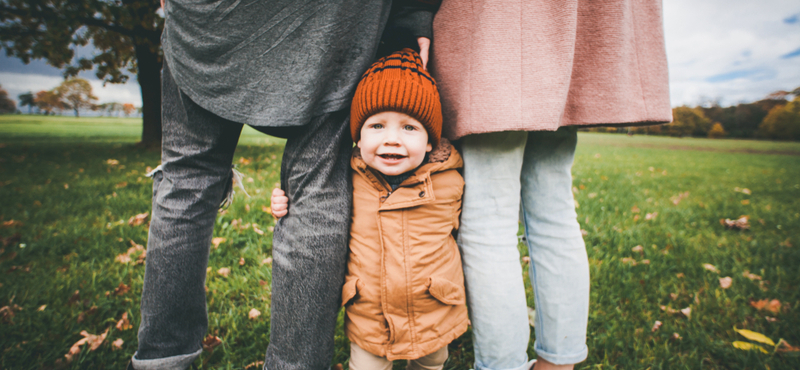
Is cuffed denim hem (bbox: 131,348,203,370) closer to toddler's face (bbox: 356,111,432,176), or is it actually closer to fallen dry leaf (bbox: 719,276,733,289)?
toddler's face (bbox: 356,111,432,176)

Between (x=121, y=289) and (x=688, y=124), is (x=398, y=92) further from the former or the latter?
(x=688, y=124)

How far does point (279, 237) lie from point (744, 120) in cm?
7326

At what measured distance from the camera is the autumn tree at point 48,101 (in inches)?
2415

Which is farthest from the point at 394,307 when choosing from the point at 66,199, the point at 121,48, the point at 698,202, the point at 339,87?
the point at 121,48

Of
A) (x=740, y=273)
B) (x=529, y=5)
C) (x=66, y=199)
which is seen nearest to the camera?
(x=529, y=5)

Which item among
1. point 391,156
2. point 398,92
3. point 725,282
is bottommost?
point 725,282

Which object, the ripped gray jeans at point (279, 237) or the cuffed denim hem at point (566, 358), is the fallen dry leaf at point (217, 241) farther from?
the cuffed denim hem at point (566, 358)

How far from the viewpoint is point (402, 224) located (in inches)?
44.0

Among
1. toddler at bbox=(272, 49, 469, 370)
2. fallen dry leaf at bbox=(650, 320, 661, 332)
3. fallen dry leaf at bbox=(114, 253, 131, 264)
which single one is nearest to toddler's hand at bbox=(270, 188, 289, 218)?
toddler at bbox=(272, 49, 469, 370)

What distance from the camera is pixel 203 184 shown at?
1.12 metres

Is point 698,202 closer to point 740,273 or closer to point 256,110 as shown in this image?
point 740,273

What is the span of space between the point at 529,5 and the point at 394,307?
3.26ft

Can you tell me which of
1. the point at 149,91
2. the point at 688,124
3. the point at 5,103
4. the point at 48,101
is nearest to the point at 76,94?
the point at 48,101

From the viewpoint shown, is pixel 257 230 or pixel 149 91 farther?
pixel 149 91
